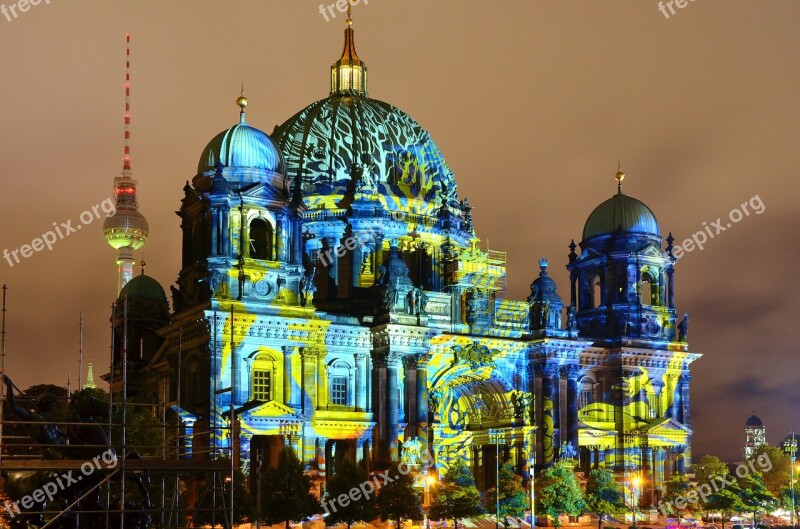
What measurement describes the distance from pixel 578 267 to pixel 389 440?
3048 centimetres

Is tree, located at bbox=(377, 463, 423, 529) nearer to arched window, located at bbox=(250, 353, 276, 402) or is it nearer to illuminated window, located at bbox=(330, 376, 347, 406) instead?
illuminated window, located at bbox=(330, 376, 347, 406)

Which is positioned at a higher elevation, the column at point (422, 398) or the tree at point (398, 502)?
the column at point (422, 398)

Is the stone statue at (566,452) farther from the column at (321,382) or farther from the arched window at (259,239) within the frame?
the arched window at (259,239)

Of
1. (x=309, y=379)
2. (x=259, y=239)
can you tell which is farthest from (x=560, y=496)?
(x=259, y=239)

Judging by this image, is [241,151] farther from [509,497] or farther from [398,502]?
[509,497]

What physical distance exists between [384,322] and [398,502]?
49.6 ft

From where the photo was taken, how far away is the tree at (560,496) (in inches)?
3750

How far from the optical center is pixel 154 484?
74250 millimetres

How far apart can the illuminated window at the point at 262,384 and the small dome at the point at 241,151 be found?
1456 centimetres

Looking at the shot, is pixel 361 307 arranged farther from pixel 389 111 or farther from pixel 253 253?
pixel 389 111

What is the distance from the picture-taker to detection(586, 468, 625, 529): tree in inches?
3846

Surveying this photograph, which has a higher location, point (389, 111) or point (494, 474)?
point (389, 111)

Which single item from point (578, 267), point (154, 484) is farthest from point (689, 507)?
point (154, 484)

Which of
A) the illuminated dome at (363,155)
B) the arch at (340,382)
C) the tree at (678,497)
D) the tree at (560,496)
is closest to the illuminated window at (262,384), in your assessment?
the arch at (340,382)
